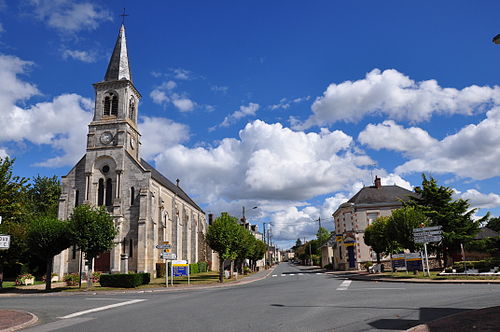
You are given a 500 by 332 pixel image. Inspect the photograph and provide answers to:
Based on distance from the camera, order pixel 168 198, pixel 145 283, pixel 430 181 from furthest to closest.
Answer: pixel 168 198
pixel 430 181
pixel 145 283

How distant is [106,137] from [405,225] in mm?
30462

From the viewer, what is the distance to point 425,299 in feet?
42.9

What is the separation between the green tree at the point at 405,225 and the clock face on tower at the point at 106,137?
2890 cm

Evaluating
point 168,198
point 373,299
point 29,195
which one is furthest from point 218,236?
point 29,195

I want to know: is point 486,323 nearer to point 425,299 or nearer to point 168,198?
point 425,299

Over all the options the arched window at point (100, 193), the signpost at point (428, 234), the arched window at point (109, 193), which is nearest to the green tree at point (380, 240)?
the signpost at point (428, 234)

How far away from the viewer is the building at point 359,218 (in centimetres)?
4559

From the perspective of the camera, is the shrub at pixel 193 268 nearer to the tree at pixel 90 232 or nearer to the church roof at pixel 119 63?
the tree at pixel 90 232

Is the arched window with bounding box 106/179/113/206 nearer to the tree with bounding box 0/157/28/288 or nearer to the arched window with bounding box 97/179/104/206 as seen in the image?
the arched window with bounding box 97/179/104/206

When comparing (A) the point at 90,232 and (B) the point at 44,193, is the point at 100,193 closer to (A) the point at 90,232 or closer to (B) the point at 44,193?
(A) the point at 90,232

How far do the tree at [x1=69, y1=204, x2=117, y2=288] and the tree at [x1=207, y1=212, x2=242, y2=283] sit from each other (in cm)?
966

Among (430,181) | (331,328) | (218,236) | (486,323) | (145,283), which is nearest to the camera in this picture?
(486,323)

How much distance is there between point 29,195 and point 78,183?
1013 inches

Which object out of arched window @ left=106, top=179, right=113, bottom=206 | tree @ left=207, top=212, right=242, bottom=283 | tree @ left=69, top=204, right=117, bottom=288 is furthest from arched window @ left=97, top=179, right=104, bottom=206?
tree @ left=69, top=204, right=117, bottom=288
